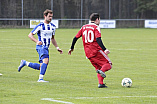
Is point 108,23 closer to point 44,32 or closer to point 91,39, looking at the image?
point 44,32

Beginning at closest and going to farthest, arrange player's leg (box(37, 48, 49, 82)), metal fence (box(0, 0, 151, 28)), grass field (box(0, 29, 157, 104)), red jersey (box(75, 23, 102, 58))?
grass field (box(0, 29, 157, 104)) → red jersey (box(75, 23, 102, 58)) → player's leg (box(37, 48, 49, 82)) → metal fence (box(0, 0, 151, 28))

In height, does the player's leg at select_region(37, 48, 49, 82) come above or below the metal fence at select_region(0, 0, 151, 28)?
below

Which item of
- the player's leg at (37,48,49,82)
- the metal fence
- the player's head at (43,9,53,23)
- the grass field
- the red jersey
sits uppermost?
the metal fence

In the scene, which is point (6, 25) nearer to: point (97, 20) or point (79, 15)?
point (79, 15)

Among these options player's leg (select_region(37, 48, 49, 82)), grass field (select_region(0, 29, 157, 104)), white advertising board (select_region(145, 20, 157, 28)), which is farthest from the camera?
white advertising board (select_region(145, 20, 157, 28))

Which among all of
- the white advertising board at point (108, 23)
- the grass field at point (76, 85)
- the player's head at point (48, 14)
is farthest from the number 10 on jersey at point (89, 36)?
the white advertising board at point (108, 23)

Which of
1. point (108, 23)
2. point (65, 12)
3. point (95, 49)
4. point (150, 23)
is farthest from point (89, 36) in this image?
point (65, 12)

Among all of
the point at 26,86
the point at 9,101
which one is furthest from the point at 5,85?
the point at 9,101

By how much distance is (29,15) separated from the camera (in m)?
53.4

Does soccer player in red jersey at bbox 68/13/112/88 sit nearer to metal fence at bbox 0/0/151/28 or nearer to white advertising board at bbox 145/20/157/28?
metal fence at bbox 0/0/151/28

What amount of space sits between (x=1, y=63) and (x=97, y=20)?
21.0 ft

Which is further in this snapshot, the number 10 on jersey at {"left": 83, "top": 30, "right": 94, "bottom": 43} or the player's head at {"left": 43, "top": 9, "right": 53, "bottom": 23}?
the player's head at {"left": 43, "top": 9, "right": 53, "bottom": 23}

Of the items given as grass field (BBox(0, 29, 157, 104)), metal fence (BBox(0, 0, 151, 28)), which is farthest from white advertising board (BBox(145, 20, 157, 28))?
grass field (BBox(0, 29, 157, 104))

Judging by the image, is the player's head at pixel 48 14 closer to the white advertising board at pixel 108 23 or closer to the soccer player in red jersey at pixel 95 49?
the soccer player in red jersey at pixel 95 49
